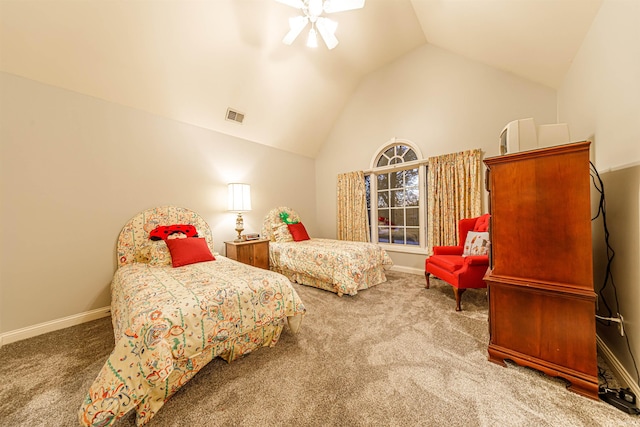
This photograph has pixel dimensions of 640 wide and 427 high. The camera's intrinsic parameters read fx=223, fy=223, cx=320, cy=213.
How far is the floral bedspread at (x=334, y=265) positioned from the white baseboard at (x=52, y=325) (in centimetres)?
215

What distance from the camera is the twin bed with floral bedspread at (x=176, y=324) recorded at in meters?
1.08

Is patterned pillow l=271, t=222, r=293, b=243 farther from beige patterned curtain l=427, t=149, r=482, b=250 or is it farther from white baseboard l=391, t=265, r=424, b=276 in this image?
beige patterned curtain l=427, t=149, r=482, b=250

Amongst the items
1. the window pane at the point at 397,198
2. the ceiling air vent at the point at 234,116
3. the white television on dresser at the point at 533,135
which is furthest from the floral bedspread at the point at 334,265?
the ceiling air vent at the point at 234,116

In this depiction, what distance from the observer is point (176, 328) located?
4.13ft

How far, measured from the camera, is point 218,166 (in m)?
3.51

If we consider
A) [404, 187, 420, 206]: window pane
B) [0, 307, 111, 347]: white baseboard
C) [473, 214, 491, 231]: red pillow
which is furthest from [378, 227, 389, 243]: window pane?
[0, 307, 111, 347]: white baseboard

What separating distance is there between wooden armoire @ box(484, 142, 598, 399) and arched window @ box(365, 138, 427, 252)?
7.21ft

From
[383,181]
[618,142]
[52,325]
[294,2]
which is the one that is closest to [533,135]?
[618,142]

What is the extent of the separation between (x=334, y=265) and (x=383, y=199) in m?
1.99

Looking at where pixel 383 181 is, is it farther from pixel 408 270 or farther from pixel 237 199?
pixel 237 199

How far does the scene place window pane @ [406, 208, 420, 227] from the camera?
3.86 meters

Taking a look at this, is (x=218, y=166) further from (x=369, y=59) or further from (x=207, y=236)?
(x=369, y=59)

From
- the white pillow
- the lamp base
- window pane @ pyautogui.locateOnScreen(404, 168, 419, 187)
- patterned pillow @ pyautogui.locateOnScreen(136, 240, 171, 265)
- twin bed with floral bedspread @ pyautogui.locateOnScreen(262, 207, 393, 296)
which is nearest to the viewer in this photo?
patterned pillow @ pyautogui.locateOnScreen(136, 240, 171, 265)

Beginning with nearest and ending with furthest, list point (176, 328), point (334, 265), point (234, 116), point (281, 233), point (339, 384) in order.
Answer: point (176, 328) < point (339, 384) < point (334, 265) < point (234, 116) < point (281, 233)
